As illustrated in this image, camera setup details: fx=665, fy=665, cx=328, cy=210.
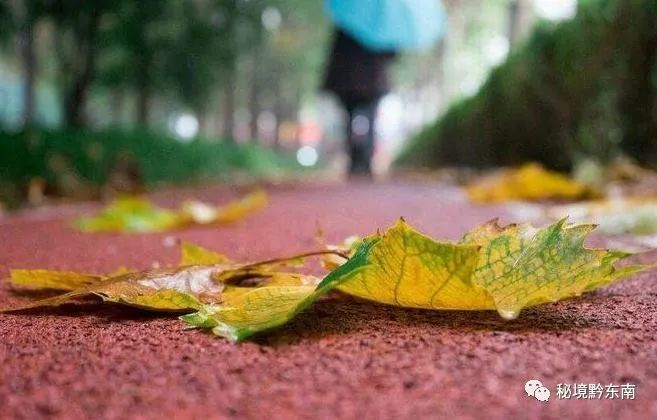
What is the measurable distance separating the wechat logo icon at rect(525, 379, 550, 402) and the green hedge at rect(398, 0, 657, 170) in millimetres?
4132

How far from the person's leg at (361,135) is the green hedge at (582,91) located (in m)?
2.26

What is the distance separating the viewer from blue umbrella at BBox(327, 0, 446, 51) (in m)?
8.29

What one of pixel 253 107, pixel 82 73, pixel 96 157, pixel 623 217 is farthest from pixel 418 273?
pixel 253 107

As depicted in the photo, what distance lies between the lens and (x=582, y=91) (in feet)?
17.1

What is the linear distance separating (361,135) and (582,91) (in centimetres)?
554

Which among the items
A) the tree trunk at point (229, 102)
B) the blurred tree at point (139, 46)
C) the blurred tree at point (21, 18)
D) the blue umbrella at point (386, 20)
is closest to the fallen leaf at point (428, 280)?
the blurred tree at point (21, 18)

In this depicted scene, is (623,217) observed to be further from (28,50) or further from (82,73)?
(82,73)

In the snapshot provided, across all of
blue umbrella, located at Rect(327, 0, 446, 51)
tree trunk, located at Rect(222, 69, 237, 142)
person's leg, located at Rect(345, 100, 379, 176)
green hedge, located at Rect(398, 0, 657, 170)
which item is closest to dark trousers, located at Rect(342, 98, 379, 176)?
person's leg, located at Rect(345, 100, 379, 176)

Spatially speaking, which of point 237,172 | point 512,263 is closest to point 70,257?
point 512,263

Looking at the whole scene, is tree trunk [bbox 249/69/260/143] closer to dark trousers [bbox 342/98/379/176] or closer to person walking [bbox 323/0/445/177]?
dark trousers [bbox 342/98/379/176]

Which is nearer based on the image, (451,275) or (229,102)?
(451,275)

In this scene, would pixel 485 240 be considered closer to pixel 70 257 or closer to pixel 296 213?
pixel 70 257

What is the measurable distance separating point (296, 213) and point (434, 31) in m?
6.01

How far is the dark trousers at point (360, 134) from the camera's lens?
33.4 feet
